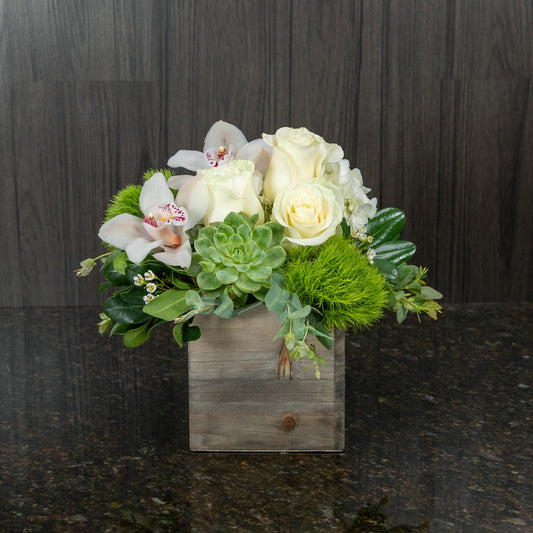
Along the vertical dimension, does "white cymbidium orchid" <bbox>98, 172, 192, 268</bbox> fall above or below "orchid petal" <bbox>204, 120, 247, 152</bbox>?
below

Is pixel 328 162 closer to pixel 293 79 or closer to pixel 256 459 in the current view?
pixel 256 459

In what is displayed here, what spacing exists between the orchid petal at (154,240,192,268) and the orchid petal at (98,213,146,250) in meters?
0.04

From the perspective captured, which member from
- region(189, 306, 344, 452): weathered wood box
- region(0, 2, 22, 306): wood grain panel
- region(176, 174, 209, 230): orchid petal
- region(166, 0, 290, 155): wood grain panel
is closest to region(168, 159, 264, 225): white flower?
region(176, 174, 209, 230): orchid petal

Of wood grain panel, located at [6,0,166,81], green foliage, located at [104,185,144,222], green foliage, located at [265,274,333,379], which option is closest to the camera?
green foliage, located at [265,274,333,379]

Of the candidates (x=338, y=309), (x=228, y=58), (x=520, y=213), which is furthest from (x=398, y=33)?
(x=338, y=309)

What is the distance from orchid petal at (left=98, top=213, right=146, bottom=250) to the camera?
2.30 feet

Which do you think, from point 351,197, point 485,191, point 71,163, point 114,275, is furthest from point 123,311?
point 485,191

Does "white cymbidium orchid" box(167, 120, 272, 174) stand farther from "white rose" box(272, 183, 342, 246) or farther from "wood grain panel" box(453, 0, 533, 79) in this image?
"wood grain panel" box(453, 0, 533, 79)

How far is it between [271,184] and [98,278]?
810 millimetres

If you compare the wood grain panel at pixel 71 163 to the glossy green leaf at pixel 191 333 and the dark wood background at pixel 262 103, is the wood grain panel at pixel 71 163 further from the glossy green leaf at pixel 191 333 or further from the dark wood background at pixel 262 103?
the glossy green leaf at pixel 191 333

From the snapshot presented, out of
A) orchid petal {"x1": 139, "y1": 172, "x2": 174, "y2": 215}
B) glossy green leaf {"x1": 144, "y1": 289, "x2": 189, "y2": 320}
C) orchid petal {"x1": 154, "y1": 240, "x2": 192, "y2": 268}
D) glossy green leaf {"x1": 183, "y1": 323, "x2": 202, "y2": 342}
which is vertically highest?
orchid petal {"x1": 139, "y1": 172, "x2": 174, "y2": 215}

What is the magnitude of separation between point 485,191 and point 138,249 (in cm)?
95

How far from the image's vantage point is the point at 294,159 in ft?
2.33

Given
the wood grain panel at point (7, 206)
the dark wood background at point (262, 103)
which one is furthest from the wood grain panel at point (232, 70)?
the wood grain panel at point (7, 206)
